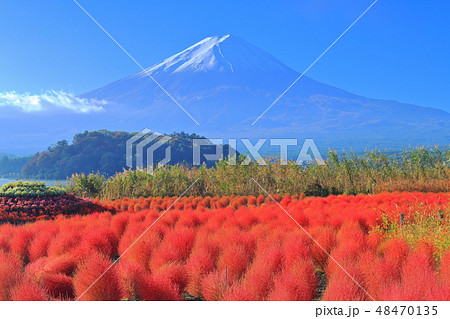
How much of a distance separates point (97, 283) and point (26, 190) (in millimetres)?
9044

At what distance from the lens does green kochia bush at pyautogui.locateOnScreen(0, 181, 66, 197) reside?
36.8 feet

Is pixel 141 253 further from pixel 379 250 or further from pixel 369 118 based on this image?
pixel 369 118

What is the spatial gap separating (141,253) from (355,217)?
4124 millimetres

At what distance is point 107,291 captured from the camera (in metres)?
3.70

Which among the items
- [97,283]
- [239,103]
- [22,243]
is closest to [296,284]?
[97,283]

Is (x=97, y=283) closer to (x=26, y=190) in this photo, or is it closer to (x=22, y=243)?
(x=22, y=243)

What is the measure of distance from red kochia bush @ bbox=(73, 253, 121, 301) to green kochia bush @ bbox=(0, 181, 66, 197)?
329 inches

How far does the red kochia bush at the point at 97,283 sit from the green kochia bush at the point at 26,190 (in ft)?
27.4

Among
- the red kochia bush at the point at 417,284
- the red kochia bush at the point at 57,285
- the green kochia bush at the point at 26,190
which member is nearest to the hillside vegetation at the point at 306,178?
the green kochia bush at the point at 26,190

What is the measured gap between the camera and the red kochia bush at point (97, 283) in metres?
3.69

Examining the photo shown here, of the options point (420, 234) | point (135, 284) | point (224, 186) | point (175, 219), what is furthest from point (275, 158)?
point (135, 284)

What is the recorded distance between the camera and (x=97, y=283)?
3.75 m

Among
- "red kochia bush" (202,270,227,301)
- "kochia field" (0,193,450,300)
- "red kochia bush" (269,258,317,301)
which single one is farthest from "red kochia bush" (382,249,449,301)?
"red kochia bush" (202,270,227,301)

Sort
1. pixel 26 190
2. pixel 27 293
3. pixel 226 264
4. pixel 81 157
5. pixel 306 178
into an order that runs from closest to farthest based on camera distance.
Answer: pixel 27 293 → pixel 226 264 → pixel 26 190 → pixel 306 178 → pixel 81 157
